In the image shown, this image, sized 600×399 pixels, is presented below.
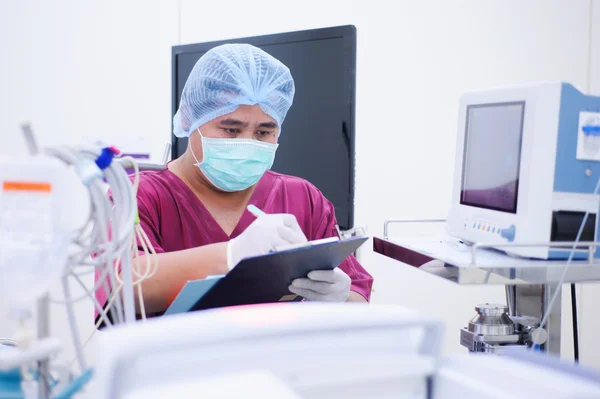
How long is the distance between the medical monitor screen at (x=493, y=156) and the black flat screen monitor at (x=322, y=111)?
64 centimetres

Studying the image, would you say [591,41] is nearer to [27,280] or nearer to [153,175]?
[153,175]

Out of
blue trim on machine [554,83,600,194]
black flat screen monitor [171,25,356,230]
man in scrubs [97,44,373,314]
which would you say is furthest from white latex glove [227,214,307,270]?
black flat screen monitor [171,25,356,230]

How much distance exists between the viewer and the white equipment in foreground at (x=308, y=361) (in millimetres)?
544

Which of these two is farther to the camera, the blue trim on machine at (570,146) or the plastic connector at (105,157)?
the blue trim on machine at (570,146)

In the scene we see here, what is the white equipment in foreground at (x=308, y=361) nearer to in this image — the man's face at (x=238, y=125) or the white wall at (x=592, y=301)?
the man's face at (x=238, y=125)

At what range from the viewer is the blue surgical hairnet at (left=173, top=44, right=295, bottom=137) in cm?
153

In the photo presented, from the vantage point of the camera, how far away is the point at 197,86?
1559 mm

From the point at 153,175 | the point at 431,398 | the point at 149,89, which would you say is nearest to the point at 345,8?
the point at 149,89

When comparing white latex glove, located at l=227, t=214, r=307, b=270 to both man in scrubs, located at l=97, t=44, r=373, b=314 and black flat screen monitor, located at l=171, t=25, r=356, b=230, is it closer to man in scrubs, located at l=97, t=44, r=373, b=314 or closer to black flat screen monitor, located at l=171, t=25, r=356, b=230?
man in scrubs, located at l=97, t=44, r=373, b=314

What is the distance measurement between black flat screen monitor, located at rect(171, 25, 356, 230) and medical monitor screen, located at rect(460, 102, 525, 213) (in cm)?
64

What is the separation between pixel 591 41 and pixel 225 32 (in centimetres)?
167

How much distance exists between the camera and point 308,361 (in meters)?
0.63

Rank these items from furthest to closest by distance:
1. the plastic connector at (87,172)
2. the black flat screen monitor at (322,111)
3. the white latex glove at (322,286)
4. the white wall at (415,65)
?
1. the white wall at (415,65)
2. the black flat screen monitor at (322,111)
3. the white latex glove at (322,286)
4. the plastic connector at (87,172)

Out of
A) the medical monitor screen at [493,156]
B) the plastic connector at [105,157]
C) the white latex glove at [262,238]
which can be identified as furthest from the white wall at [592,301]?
the plastic connector at [105,157]
